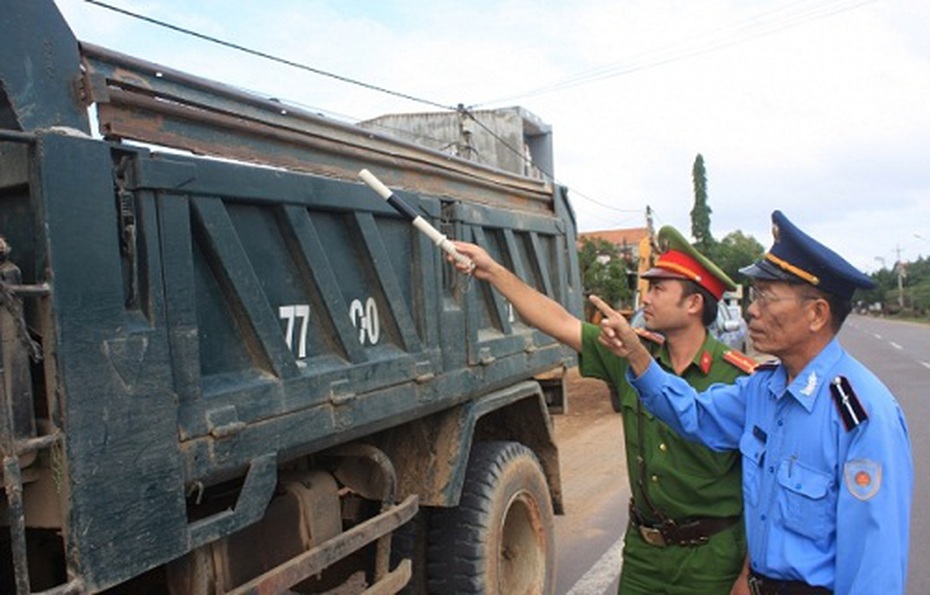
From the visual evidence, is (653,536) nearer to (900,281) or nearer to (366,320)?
(366,320)

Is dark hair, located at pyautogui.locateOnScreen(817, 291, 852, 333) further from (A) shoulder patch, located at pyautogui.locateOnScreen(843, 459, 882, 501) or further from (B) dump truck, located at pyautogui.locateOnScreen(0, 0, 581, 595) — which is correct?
(B) dump truck, located at pyautogui.locateOnScreen(0, 0, 581, 595)

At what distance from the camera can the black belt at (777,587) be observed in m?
2.01

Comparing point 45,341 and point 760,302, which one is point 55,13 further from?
point 760,302

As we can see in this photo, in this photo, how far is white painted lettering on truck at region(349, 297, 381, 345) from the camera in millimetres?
2898

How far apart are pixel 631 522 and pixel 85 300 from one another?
6.72ft

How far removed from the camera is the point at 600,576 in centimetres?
502

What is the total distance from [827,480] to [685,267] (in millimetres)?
1082

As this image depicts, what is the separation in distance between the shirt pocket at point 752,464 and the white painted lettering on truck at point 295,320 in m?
1.39

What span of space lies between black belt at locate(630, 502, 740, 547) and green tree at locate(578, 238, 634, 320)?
19.7 m

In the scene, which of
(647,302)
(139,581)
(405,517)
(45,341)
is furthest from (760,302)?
(139,581)

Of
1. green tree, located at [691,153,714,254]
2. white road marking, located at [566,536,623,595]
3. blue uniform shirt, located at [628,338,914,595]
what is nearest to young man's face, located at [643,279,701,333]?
blue uniform shirt, located at [628,338,914,595]

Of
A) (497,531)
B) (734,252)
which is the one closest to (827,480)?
(497,531)

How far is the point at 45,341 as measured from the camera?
1.78 m

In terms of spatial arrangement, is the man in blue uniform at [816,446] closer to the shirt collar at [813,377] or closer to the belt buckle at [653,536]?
the shirt collar at [813,377]
